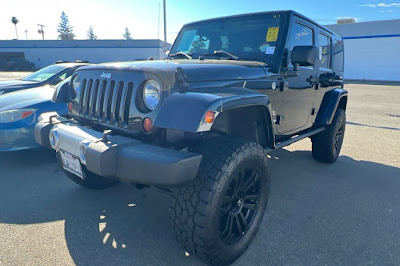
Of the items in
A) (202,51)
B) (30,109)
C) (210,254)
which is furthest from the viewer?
(30,109)

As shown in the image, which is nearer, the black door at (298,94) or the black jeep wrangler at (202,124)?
the black jeep wrangler at (202,124)

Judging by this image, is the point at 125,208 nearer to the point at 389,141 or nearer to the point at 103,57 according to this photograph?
the point at 389,141

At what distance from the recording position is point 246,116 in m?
2.54

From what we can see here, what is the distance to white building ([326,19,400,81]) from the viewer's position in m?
26.8

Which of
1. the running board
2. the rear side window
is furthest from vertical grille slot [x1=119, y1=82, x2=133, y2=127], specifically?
the rear side window

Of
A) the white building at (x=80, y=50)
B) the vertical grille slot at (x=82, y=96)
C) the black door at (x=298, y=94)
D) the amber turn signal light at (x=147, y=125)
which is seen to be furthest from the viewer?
the white building at (x=80, y=50)

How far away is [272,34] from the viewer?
9.74ft

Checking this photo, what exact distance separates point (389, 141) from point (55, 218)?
6220 millimetres

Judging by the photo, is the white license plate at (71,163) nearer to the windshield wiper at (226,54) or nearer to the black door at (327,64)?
the windshield wiper at (226,54)

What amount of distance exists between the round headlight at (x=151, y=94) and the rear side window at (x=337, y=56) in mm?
3681

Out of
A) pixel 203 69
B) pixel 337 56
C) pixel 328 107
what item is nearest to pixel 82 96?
pixel 203 69

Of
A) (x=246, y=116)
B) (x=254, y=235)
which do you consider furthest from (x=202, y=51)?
(x=254, y=235)

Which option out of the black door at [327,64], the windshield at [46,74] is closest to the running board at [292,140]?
the black door at [327,64]

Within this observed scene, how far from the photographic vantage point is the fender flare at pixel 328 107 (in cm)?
399
